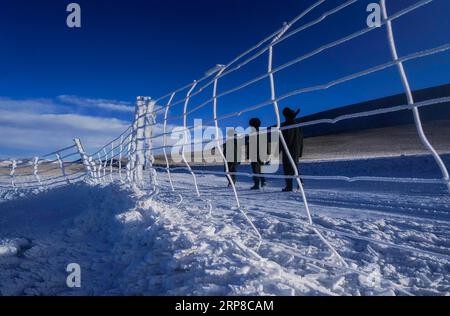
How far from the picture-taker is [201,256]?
7.08ft

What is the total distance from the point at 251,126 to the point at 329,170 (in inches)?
242

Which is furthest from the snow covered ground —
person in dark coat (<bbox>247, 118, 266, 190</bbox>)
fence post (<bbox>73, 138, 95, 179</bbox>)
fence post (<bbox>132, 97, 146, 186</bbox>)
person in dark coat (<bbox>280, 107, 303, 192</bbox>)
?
fence post (<bbox>73, 138, 95, 179</bbox>)

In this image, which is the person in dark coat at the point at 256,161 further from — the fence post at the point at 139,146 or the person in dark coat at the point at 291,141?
the fence post at the point at 139,146

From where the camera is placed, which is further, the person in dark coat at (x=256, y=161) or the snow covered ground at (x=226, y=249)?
the person in dark coat at (x=256, y=161)

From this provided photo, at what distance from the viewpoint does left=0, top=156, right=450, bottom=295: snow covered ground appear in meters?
1.91

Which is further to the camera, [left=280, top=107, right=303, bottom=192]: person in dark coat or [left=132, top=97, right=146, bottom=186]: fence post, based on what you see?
[left=280, top=107, right=303, bottom=192]: person in dark coat

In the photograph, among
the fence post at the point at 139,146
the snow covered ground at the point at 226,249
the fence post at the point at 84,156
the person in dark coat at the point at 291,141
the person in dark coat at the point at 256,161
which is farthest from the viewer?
the fence post at the point at 84,156

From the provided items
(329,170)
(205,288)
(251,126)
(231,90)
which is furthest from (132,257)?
(329,170)

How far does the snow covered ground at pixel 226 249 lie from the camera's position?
1906 mm

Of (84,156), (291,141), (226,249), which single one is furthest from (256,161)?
(226,249)

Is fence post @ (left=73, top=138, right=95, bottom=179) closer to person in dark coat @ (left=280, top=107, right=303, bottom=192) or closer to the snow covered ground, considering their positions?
the snow covered ground

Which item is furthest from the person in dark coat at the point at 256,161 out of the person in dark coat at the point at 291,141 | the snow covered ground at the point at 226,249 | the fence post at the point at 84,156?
the fence post at the point at 84,156

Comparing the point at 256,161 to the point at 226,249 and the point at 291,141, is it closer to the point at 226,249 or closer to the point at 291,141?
the point at 291,141

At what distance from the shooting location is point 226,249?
2.29 m
